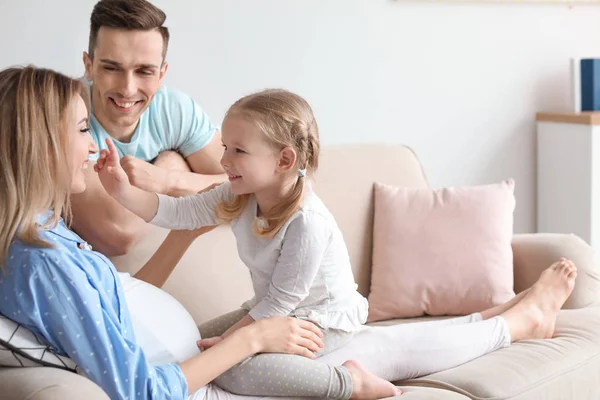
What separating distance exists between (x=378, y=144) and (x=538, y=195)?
1262 mm

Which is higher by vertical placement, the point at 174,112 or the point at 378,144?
the point at 174,112

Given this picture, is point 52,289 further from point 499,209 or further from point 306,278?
point 499,209

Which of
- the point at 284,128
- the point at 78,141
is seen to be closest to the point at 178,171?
the point at 284,128

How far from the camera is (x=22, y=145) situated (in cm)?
138

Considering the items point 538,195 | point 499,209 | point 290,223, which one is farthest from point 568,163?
point 290,223

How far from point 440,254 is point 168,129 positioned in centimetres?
90

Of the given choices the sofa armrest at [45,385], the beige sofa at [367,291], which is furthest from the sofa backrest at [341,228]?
the sofa armrest at [45,385]

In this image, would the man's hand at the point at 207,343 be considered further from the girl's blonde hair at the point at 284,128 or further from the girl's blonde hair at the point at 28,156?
the girl's blonde hair at the point at 28,156

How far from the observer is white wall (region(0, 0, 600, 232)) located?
299 cm

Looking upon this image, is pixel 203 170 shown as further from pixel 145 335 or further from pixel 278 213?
pixel 145 335

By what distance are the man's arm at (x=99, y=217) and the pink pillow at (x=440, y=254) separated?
Answer: 0.82m

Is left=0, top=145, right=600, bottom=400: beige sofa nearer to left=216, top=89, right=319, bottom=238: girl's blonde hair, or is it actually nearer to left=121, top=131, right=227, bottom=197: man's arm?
left=121, top=131, right=227, bottom=197: man's arm

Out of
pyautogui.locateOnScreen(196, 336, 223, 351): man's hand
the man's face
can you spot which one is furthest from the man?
pyautogui.locateOnScreen(196, 336, 223, 351): man's hand

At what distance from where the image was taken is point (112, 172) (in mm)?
1823
